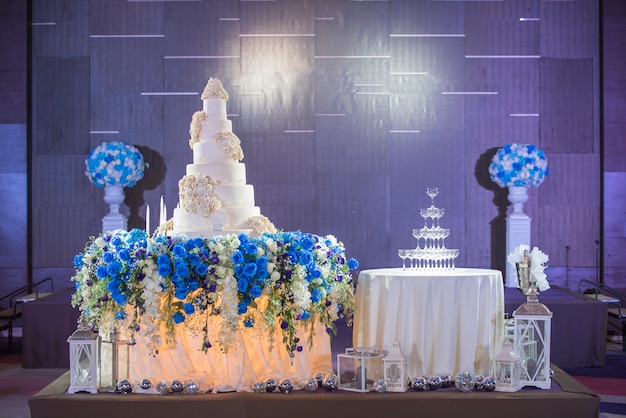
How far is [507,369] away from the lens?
5.09 meters

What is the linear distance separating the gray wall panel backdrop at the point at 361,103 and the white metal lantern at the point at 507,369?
176 inches

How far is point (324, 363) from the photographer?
5355mm

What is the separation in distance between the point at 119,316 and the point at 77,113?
524 cm

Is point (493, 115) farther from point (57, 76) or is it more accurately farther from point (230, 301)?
point (230, 301)

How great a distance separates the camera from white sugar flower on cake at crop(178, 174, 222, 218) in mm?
5750

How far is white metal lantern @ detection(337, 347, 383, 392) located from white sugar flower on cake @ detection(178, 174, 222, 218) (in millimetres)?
1362

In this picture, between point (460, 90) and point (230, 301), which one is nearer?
point (230, 301)

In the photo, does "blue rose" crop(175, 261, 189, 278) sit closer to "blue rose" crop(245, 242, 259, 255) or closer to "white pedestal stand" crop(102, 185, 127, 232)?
"blue rose" crop(245, 242, 259, 255)

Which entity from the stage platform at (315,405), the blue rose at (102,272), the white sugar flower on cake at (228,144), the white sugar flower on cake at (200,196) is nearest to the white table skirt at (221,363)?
the stage platform at (315,405)

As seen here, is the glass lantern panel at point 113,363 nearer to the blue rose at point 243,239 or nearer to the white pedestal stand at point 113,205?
the blue rose at point 243,239

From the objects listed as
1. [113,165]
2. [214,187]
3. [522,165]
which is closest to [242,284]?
[214,187]

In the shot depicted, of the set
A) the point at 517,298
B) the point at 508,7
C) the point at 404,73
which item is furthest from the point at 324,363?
the point at 508,7

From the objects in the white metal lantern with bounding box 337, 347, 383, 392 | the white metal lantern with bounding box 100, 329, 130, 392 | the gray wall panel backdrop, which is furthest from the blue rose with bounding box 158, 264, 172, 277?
the gray wall panel backdrop

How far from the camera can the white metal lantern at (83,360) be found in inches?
198
